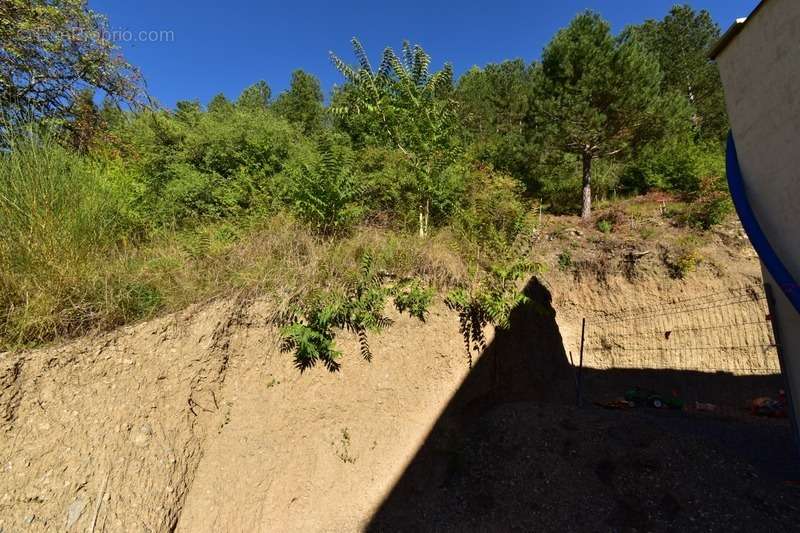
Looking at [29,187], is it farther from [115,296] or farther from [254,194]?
[254,194]

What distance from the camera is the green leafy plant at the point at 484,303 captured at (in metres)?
4.83

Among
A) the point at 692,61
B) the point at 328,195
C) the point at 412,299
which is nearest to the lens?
the point at 412,299

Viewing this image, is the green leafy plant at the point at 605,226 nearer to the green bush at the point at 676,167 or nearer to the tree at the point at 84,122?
the green bush at the point at 676,167

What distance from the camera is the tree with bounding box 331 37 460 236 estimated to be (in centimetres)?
598

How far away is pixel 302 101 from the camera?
78.3ft

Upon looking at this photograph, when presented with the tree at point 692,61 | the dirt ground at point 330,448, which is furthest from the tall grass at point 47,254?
the tree at point 692,61

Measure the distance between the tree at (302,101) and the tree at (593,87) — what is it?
43.0 feet

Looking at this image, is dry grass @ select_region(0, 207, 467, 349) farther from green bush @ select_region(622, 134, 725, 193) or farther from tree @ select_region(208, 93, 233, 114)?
green bush @ select_region(622, 134, 725, 193)

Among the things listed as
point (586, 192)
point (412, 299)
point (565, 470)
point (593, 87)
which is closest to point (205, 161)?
point (412, 299)

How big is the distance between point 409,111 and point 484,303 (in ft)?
11.6

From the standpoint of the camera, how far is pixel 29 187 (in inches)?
134

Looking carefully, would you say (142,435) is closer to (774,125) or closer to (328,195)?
(328,195)

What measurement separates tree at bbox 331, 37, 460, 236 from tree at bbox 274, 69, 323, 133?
15.8 meters

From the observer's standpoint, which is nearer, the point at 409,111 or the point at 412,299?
the point at 412,299
